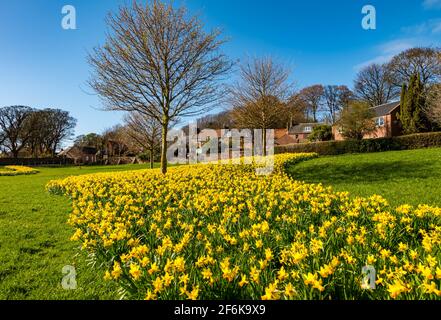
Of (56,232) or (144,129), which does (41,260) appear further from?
(144,129)

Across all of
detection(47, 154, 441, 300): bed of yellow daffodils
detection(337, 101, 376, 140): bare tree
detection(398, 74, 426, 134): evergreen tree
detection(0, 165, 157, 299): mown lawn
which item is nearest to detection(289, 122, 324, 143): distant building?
detection(398, 74, 426, 134): evergreen tree

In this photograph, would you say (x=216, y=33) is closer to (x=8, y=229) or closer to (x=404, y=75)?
(x=8, y=229)

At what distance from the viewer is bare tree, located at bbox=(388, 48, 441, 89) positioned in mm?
41622

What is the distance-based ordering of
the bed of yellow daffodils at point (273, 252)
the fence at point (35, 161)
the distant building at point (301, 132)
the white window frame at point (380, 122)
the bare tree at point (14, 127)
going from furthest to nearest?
the distant building at point (301, 132) → the bare tree at point (14, 127) → the fence at point (35, 161) → the white window frame at point (380, 122) → the bed of yellow daffodils at point (273, 252)

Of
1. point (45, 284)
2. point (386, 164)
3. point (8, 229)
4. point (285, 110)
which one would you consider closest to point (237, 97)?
point (285, 110)

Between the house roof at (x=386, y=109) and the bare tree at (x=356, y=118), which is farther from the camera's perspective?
the house roof at (x=386, y=109)

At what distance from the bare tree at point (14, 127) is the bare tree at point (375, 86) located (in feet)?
216

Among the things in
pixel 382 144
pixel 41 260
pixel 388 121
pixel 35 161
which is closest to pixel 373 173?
pixel 41 260

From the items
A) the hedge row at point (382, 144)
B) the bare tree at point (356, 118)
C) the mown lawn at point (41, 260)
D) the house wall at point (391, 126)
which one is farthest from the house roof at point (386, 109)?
the mown lawn at point (41, 260)

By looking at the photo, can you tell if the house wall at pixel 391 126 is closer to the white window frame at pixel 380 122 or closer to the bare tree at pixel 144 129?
the white window frame at pixel 380 122

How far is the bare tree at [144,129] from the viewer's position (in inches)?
1006

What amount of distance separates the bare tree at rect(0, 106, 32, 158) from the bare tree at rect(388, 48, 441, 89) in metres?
67.7

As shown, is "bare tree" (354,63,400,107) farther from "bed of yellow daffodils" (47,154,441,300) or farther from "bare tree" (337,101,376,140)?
"bed of yellow daffodils" (47,154,441,300)
